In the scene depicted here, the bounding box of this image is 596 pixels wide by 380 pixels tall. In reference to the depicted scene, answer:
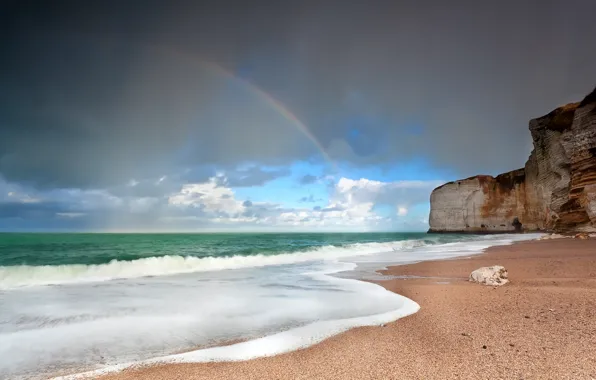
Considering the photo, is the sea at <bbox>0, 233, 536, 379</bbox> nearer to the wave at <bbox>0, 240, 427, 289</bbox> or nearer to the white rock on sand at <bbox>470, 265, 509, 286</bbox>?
the wave at <bbox>0, 240, 427, 289</bbox>

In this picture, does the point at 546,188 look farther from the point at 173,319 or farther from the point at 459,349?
the point at 173,319

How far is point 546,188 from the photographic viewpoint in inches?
1489

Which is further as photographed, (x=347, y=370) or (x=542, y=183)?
(x=542, y=183)

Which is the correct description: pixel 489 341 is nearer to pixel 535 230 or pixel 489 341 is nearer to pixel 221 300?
pixel 221 300

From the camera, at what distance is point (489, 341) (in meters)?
3.71

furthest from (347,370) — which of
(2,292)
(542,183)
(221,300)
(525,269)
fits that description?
(542,183)

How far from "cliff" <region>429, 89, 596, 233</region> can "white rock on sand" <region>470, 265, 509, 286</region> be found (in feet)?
82.9

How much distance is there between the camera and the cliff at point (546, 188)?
2628 centimetres

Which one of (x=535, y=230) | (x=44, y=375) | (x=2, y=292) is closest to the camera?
(x=44, y=375)

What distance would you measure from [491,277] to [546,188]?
38.3m

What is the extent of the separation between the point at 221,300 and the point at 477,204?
66.1m

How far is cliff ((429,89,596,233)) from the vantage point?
26.3m

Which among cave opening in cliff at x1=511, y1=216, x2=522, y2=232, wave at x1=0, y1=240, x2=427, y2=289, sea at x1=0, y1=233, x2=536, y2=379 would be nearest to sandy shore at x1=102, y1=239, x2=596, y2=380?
sea at x1=0, y1=233, x2=536, y2=379

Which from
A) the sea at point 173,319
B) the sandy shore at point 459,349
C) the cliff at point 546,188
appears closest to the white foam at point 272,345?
the sea at point 173,319
